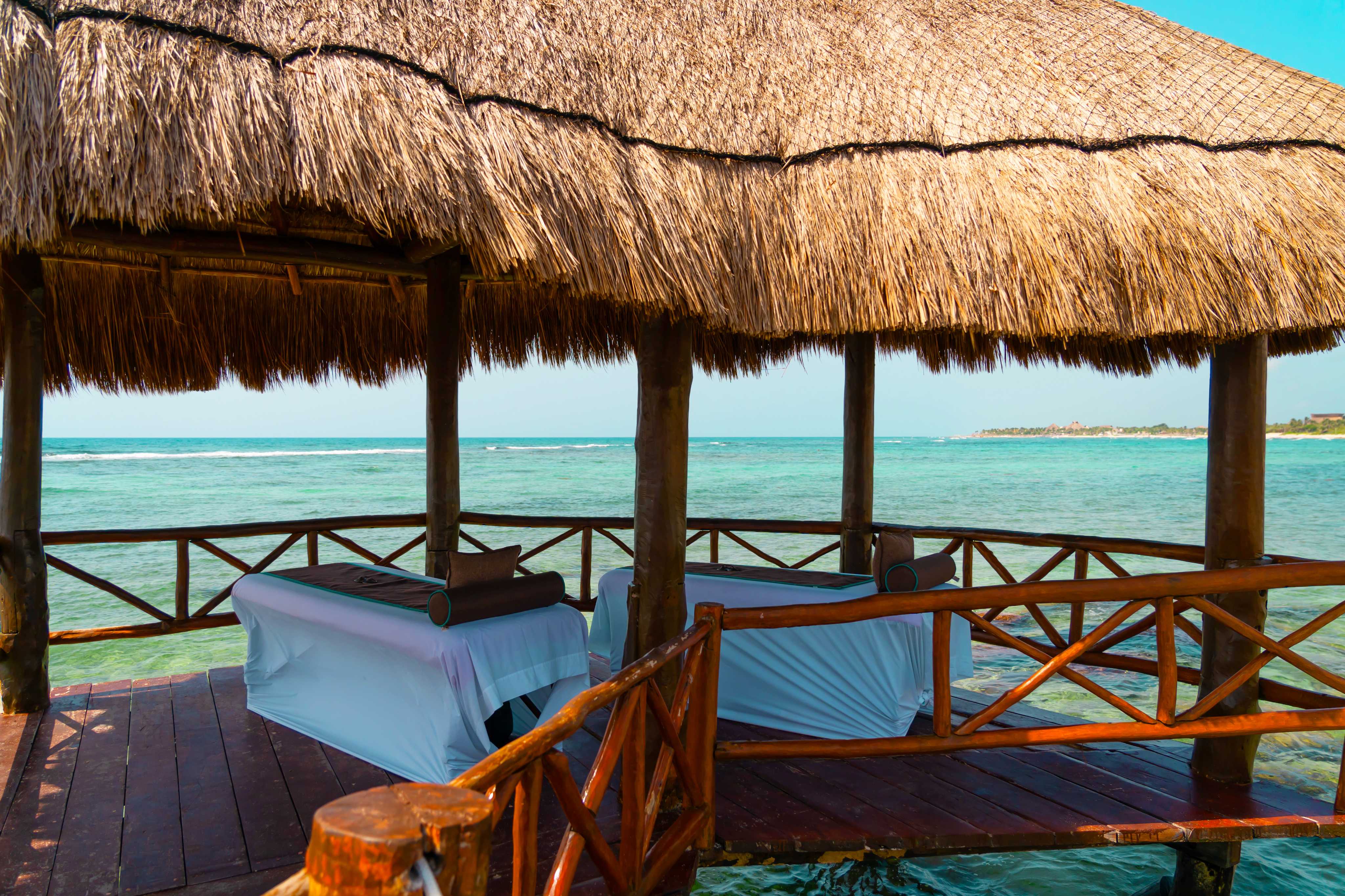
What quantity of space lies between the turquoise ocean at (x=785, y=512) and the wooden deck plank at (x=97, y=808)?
2344mm

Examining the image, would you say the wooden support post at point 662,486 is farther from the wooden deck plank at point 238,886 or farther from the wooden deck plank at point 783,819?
the wooden deck plank at point 238,886

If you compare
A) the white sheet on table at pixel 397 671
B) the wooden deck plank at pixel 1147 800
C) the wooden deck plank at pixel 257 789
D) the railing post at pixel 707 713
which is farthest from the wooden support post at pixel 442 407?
the wooden deck plank at pixel 1147 800

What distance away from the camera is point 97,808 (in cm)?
271

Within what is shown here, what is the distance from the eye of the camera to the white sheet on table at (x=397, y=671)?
2811 millimetres

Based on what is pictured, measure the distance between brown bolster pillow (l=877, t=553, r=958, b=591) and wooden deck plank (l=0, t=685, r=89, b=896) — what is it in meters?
3.02

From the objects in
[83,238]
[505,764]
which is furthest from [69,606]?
[505,764]

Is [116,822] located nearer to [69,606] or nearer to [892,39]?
[892,39]

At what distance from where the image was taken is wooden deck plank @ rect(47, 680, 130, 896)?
2.27 meters

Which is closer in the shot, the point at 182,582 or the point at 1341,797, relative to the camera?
the point at 1341,797

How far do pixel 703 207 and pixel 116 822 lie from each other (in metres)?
Result: 2.77

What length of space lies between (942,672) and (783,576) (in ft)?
4.49

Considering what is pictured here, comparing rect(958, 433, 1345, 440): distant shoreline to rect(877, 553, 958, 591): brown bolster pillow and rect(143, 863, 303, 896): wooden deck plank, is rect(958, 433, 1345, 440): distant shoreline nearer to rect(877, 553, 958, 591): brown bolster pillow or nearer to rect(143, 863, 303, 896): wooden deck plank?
rect(877, 553, 958, 591): brown bolster pillow

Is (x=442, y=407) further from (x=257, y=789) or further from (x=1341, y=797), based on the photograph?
(x=1341, y=797)

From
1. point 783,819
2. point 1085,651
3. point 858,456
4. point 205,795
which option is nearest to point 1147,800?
point 1085,651
